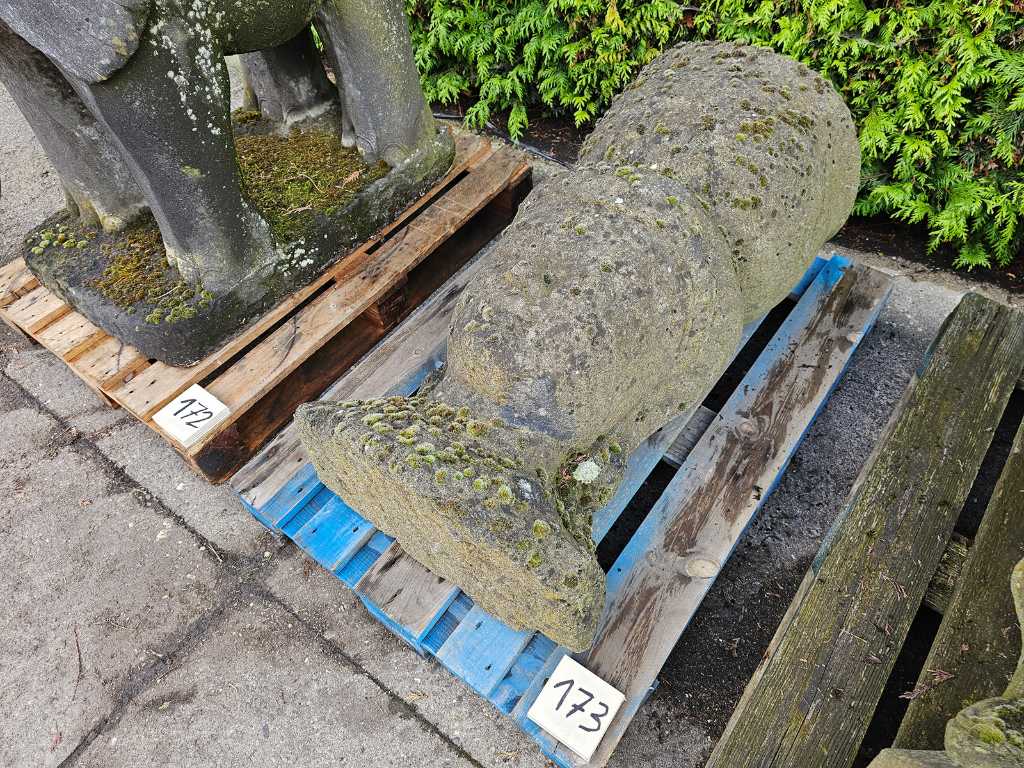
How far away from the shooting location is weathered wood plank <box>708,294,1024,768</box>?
5.54ft

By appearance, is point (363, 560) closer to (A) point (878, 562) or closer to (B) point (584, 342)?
(B) point (584, 342)

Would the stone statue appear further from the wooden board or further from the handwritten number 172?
the handwritten number 172

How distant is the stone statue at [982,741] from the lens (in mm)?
1204

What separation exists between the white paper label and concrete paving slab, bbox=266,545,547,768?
496 mm

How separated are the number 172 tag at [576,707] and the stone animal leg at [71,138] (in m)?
2.06

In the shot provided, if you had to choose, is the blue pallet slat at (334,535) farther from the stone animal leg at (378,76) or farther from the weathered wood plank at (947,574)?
the weathered wood plank at (947,574)

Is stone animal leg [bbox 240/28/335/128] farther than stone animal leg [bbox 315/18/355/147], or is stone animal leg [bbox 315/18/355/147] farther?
stone animal leg [bbox 240/28/335/128]

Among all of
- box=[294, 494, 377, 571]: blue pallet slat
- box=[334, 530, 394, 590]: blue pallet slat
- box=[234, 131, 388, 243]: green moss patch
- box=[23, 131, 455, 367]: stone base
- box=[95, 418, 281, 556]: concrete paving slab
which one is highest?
box=[234, 131, 388, 243]: green moss patch

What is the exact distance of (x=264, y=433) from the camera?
2584mm

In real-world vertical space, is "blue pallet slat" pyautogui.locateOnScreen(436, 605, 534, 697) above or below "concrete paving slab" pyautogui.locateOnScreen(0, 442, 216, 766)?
above

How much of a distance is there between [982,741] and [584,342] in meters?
Result: 1.05

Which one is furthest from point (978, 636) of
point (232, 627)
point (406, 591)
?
point (232, 627)

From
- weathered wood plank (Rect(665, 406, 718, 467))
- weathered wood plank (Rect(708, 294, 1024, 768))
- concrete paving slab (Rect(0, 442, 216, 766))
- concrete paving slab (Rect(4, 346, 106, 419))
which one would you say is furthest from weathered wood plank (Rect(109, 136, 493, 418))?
weathered wood plank (Rect(708, 294, 1024, 768))

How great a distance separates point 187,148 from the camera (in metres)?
2.13
